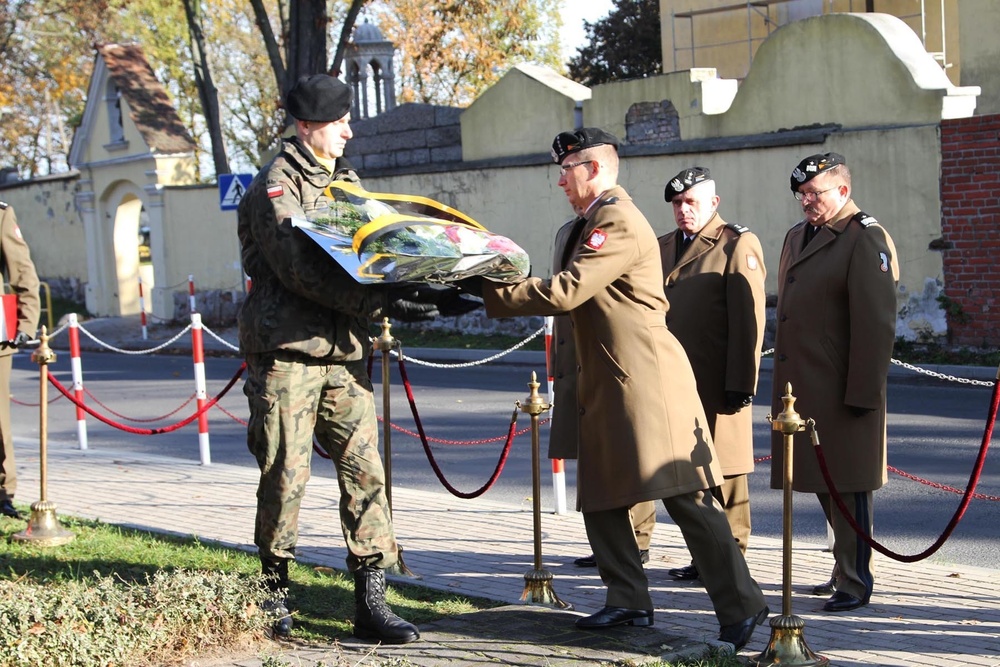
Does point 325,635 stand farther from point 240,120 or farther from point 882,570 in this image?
point 240,120

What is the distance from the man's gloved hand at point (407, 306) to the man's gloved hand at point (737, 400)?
5.52 feet

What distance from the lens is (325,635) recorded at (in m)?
5.41

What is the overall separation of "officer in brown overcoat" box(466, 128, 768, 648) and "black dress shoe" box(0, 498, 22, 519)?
178 inches

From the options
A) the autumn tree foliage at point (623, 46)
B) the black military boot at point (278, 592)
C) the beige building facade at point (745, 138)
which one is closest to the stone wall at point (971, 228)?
the beige building facade at point (745, 138)

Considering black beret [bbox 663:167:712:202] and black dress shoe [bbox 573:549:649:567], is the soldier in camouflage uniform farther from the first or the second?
black beret [bbox 663:167:712:202]

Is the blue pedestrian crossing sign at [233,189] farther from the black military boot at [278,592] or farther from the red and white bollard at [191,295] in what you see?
the black military boot at [278,592]

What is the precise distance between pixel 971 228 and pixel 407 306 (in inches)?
449

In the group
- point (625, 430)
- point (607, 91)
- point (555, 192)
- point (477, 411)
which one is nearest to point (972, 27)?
point (607, 91)

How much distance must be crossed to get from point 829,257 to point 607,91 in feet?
43.3

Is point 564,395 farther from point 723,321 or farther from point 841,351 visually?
point 841,351

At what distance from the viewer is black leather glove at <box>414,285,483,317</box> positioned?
5086 millimetres

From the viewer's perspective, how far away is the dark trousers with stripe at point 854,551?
5.71 m

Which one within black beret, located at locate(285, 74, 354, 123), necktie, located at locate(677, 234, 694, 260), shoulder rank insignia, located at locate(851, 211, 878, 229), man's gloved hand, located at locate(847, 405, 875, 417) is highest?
black beret, located at locate(285, 74, 354, 123)

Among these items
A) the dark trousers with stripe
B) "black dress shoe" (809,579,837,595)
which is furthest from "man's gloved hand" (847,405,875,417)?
"black dress shoe" (809,579,837,595)
